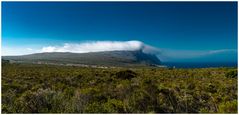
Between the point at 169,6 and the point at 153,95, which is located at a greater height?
the point at 169,6

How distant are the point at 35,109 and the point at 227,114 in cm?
277

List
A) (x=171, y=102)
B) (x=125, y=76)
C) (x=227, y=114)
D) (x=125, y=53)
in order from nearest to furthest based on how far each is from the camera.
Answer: (x=227, y=114)
(x=171, y=102)
(x=125, y=76)
(x=125, y=53)

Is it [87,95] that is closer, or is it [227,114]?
[227,114]

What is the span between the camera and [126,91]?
6430 mm

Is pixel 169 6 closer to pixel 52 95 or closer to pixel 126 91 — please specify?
pixel 126 91

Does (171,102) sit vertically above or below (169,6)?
below

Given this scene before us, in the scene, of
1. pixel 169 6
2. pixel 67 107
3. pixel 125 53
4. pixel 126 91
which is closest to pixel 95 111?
pixel 67 107

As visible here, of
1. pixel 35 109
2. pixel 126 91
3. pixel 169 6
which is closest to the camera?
pixel 35 109

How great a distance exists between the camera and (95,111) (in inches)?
175

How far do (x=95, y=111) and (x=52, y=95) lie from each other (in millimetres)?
1278

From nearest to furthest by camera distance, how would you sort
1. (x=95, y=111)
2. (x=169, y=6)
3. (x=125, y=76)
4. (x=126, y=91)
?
(x=95, y=111) < (x=126, y=91) < (x=169, y=6) < (x=125, y=76)

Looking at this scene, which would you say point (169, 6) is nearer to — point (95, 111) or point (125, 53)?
point (95, 111)

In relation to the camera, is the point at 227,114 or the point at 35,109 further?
the point at 35,109

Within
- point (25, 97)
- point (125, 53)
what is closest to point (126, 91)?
point (25, 97)
